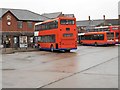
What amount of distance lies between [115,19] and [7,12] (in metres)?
58.4

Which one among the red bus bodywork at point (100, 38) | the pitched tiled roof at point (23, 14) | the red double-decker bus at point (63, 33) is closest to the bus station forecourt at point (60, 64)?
the red double-decker bus at point (63, 33)

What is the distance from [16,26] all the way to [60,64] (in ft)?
120

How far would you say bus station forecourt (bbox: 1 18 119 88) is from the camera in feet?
39.6

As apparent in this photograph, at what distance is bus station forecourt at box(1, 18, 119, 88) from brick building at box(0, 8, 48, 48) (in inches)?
475

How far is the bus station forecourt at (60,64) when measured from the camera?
12.1 m

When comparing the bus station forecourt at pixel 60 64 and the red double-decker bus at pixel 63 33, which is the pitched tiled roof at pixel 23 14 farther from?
the red double-decker bus at pixel 63 33

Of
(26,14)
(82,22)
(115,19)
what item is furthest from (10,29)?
(115,19)

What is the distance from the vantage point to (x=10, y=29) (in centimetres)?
5431

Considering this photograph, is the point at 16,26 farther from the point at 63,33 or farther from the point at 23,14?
the point at 63,33

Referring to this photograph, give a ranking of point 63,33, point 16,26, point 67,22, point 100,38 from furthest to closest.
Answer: point 16,26
point 100,38
point 67,22
point 63,33

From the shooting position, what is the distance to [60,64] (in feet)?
66.2

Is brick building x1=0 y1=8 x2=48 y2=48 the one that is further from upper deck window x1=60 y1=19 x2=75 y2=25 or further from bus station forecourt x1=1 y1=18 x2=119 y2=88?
upper deck window x1=60 y1=19 x2=75 y2=25

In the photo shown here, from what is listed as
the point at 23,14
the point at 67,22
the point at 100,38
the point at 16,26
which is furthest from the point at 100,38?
the point at 23,14

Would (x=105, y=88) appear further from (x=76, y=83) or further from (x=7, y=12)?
(x=7, y=12)
